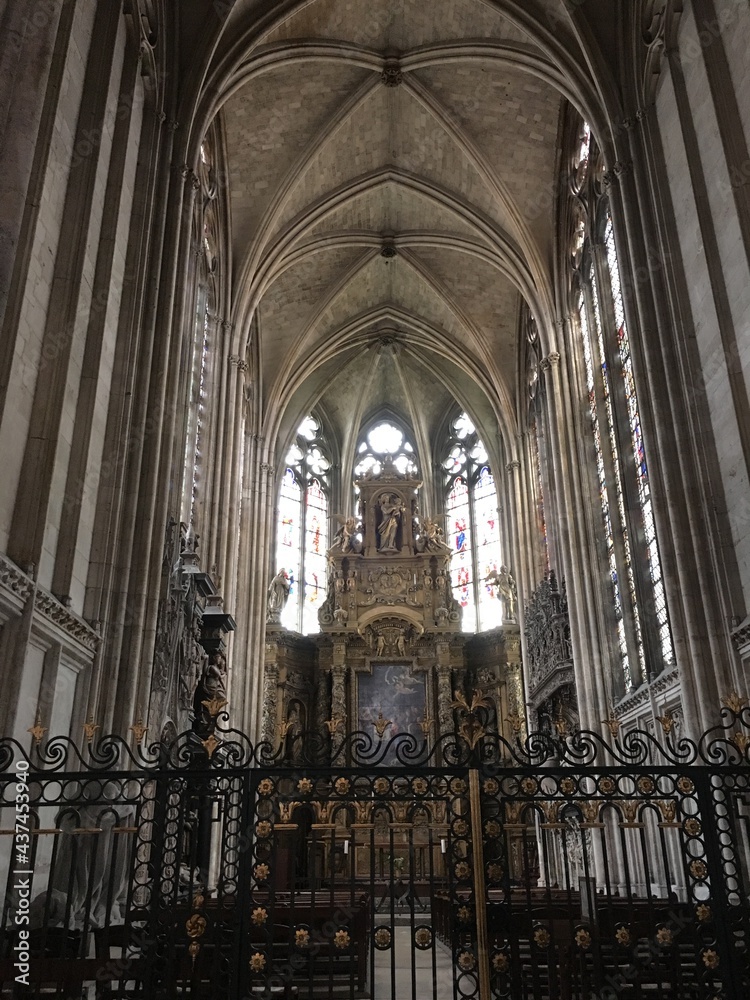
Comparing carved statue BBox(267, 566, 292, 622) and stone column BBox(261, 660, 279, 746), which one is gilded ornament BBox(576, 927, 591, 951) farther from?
carved statue BBox(267, 566, 292, 622)

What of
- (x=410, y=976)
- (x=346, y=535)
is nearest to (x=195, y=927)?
(x=410, y=976)

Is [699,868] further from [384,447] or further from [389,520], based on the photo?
[384,447]

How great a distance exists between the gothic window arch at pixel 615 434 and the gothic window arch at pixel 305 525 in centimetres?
1246

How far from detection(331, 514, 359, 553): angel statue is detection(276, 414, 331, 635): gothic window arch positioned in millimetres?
1700

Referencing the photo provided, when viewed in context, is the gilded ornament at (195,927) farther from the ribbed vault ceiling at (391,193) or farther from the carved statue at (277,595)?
the carved statue at (277,595)

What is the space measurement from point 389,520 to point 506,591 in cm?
446

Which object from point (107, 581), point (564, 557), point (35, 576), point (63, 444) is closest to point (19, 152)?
point (63, 444)

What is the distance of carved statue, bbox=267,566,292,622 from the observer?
26484mm

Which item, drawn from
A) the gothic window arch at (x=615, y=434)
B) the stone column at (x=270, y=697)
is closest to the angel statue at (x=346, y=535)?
the stone column at (x=270, y=697)

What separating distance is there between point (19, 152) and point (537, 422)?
18.5m

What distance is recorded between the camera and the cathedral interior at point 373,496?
5.50 m

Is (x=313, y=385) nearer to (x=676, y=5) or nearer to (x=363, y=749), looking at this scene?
(x=676, y=5)

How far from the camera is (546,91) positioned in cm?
1897

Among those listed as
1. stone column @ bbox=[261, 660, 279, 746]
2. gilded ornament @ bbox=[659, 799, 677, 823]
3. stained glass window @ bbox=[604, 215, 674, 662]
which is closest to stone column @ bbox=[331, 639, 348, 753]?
stone column @ bbox=[261, 660, 279, 746]
